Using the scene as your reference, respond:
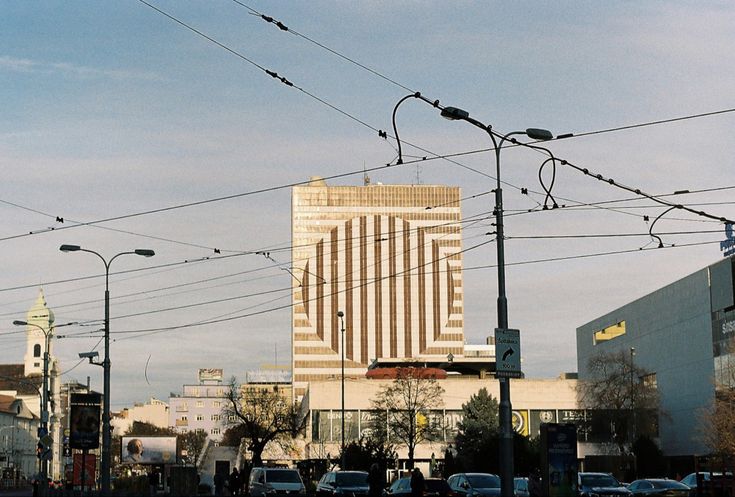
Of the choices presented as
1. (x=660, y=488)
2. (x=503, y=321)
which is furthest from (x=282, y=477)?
(x=503, y=321)

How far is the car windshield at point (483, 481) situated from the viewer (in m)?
37.5

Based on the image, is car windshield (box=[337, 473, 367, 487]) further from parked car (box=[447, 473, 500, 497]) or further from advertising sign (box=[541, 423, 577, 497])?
advertising sign (box=[541, 423, 577, 497])

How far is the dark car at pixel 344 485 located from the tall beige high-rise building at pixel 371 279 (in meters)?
145

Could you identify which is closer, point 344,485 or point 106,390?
point 344,485

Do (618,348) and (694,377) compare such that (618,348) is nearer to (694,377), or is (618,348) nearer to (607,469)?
(694,377)

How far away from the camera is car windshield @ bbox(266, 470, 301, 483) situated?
44094 mm

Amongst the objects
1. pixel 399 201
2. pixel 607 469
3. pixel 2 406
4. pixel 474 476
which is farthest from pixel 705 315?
pixel 2 406

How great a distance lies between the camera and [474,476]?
125ft

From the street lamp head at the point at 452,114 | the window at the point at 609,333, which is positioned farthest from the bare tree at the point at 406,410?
the street lamp head at the point at 452,114

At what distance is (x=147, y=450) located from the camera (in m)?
88.4

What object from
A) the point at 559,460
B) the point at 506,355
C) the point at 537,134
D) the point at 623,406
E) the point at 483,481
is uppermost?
the point at 537,134

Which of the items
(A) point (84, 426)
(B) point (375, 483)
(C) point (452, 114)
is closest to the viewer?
(C) point (452, 114)

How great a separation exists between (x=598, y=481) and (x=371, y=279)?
155m

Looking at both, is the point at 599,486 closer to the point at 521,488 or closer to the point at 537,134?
the point at 521,488
